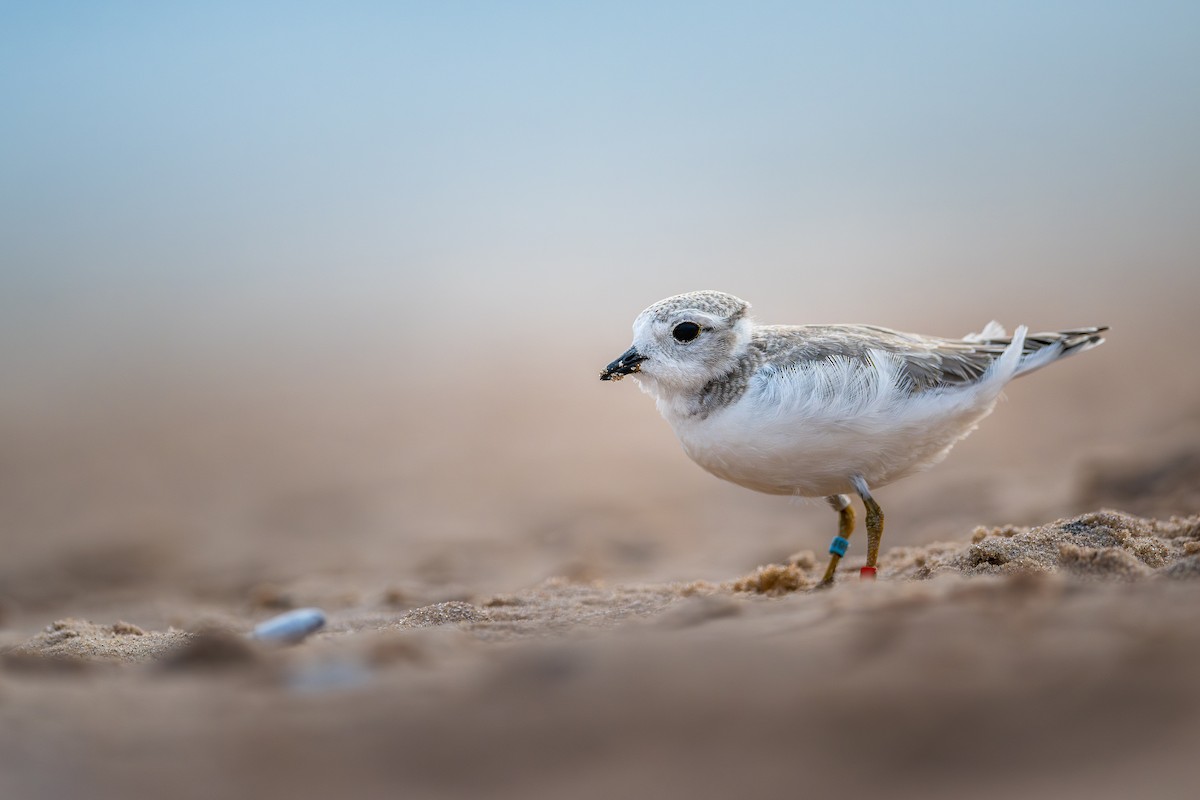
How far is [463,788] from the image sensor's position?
7.38ft

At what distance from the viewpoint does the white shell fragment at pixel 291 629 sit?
4.48 meters

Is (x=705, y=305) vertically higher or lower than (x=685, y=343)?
higher

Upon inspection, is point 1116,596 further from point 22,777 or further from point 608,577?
point 608,577

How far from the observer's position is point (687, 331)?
17.0 feet

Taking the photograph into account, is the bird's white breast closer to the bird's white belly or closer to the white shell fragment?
the bird's white belly

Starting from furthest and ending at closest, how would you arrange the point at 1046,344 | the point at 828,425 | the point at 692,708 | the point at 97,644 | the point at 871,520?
the point at 1046,344
the point at 871,520
the point at 828,425
the point at 97,644
the point at 692,708

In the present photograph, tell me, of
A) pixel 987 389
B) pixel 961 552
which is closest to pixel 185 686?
pixel 961 552

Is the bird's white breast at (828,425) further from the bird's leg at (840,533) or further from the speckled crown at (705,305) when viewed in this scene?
the speckled crown at (705,305)

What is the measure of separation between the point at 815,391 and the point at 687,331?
2.59 feet

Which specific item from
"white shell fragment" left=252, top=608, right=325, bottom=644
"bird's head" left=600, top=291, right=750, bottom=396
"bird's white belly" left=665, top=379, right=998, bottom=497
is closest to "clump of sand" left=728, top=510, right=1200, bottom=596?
"bird's white belly" left=665, top=379, right=998, bottom=497

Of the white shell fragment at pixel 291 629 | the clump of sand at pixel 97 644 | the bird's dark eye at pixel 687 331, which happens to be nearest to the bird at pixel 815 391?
the bird's dark eye at pixel 687 331

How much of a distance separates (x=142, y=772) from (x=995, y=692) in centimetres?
210

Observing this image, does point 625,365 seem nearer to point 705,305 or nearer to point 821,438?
point 705,305

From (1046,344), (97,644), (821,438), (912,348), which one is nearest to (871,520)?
(821,438)
